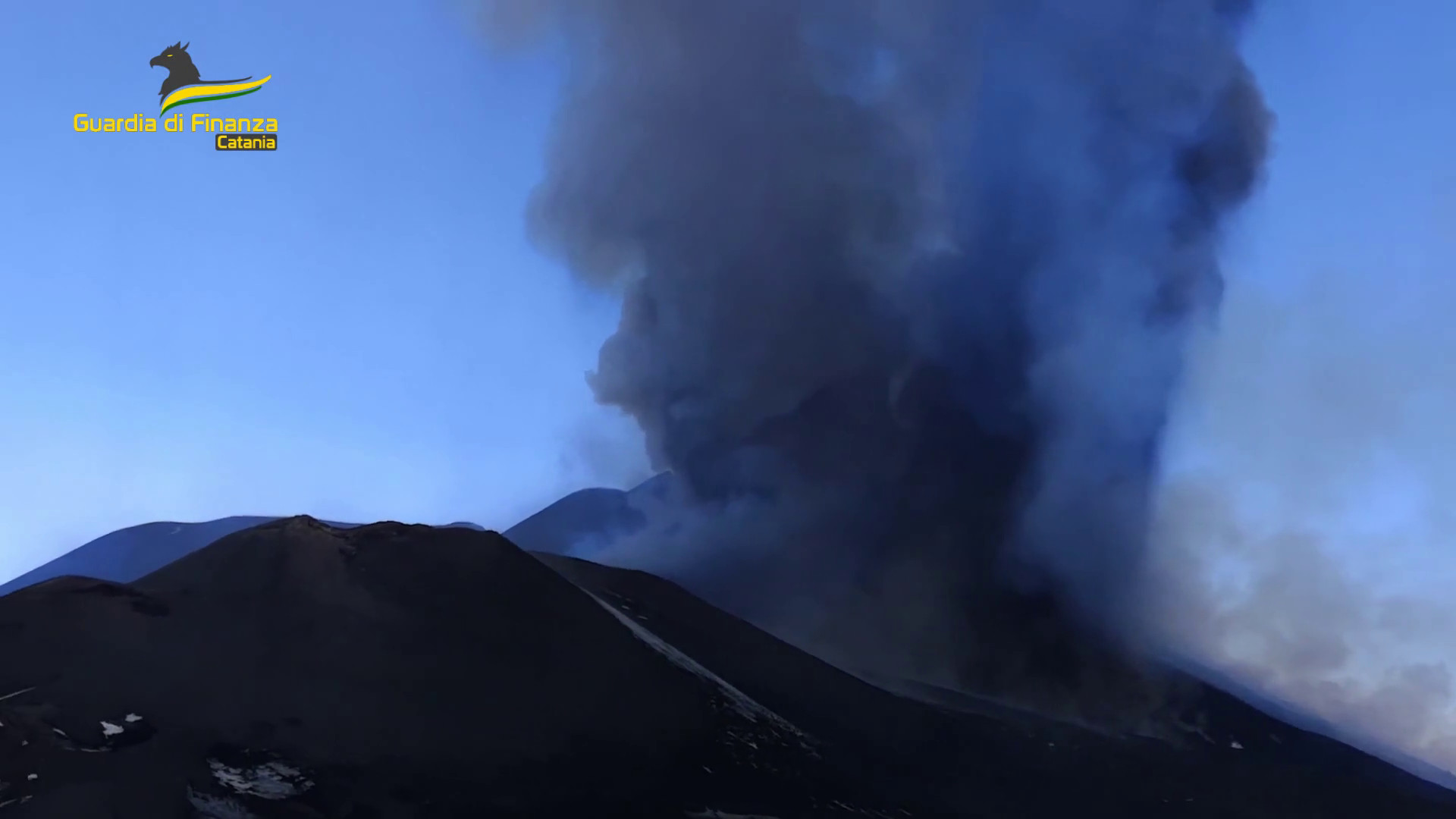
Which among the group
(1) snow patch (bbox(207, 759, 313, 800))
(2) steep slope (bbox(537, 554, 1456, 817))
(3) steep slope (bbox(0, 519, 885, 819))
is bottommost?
(1) snow patch (bbox(207, 759, 313, 800))

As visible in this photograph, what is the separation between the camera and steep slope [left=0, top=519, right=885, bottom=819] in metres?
44.7

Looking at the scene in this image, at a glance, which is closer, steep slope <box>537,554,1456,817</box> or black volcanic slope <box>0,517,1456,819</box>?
black volcanic slope <box>0,517,1456,819</box>

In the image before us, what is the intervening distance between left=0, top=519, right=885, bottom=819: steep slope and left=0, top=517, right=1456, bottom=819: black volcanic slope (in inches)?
5.2

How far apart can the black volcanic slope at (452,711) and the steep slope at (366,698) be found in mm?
132

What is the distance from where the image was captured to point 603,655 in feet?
209

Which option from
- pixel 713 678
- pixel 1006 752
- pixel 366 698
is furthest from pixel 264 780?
pixel 1006 752

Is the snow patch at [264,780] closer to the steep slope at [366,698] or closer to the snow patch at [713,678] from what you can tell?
the steep slope at [366,698]

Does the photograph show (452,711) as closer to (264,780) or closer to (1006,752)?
(264,780)

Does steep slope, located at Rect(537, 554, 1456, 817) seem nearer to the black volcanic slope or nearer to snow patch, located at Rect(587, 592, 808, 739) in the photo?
the black volcanic slope

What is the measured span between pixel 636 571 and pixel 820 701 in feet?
64.7

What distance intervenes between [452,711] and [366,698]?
13.6 feet

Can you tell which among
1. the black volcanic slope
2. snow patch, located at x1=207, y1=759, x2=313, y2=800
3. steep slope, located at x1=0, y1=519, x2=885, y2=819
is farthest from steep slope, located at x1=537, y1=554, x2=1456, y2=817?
snow patch, located at x1=207, y1=759, x2=313, y2=800

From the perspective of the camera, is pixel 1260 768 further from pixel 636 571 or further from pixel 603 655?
pixel 603 655

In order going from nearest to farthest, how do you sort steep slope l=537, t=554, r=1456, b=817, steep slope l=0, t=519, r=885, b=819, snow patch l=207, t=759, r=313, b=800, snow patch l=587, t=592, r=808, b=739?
snow patch l=207, t=759, r=313, b=800, steep slope l=0, t=519, r=885, b=819, snow patch l=587, t=592, r=808, b=739, steep slope l=537, t=554, r=1456, b=817
